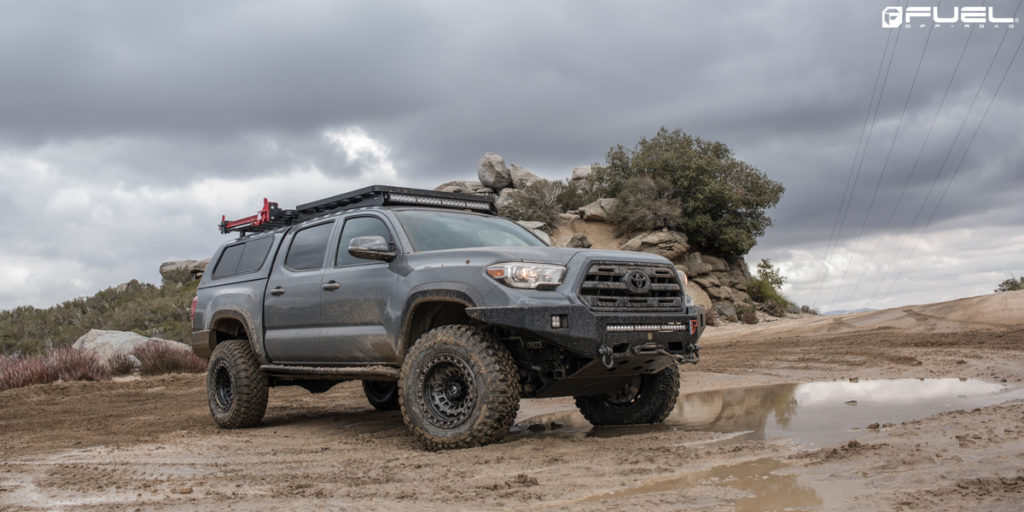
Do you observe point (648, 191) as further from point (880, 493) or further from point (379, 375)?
point (880, 493)

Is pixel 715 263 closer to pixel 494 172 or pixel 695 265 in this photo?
pixel 695 265

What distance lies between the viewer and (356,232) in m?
7.20

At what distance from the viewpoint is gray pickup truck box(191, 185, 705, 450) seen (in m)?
5.53

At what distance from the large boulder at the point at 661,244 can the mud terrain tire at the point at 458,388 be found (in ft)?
84.8

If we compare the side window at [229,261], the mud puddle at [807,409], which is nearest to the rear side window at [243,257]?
the side window at [229,261]

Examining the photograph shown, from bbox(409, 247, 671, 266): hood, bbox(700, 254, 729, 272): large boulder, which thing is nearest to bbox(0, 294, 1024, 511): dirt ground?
bbox(409, 247, 671, 266): hood

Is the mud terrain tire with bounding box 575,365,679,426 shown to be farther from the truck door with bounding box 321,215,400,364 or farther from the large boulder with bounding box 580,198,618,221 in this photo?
the large boulder with bounding box 580,198,618,221

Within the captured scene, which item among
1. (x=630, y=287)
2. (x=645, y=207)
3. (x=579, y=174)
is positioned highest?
(x=579, y=174)

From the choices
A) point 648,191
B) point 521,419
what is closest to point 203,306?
point 521,419

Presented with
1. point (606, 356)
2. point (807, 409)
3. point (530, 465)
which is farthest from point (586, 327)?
point (807, 409)

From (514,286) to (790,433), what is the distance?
7.44 feet

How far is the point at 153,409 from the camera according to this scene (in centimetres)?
1100

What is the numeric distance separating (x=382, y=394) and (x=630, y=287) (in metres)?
4.67

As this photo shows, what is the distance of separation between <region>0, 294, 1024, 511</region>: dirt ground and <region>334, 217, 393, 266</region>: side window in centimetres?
164
